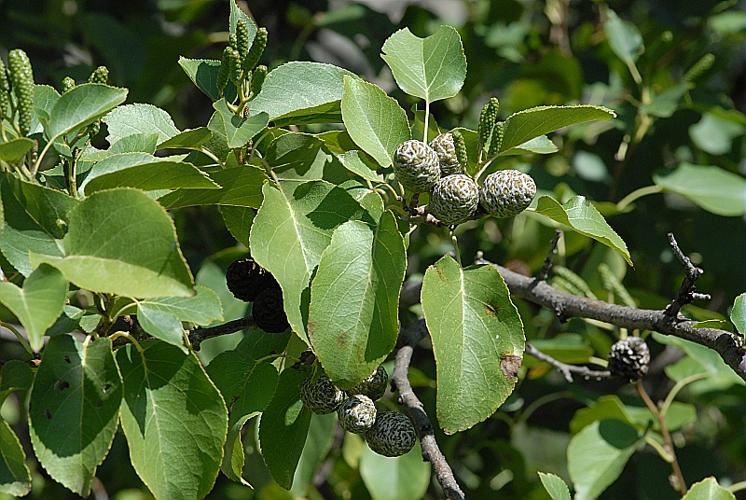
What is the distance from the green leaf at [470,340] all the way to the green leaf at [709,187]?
917mm

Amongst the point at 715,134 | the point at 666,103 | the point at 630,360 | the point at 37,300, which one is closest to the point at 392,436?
the point at 37,300

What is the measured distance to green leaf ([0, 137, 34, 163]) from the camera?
2.31 feet

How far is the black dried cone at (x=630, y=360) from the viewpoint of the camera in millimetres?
1223

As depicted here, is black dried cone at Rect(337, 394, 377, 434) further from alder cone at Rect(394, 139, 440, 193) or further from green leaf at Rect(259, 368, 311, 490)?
alder cone at Rect(394, 139, 440, 193)

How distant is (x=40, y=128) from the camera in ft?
2.90

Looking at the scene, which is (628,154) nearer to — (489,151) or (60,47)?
(489,151)

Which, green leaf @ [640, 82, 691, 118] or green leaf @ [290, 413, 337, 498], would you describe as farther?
green leaf @ [640, 82, 691, 118]

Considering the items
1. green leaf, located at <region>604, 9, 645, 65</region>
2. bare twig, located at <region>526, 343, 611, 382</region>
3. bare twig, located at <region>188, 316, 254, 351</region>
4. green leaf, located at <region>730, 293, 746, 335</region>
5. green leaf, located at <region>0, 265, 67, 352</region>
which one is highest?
green leaf, located at <region>0, 265, 67, 352</region>

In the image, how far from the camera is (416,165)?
831mm

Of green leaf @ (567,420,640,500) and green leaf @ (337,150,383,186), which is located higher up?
green leaf @ (337,150,383,186)

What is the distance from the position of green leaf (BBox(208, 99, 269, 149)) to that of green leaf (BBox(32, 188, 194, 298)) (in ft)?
0.39

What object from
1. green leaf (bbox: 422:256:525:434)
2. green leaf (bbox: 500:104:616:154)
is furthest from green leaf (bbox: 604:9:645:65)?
green leaf (bbox: 422:256:525:434)

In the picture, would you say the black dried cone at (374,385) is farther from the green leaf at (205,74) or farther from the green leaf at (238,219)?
the green leaf at (205,74)

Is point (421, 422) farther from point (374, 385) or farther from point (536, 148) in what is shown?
point (536, 148)
